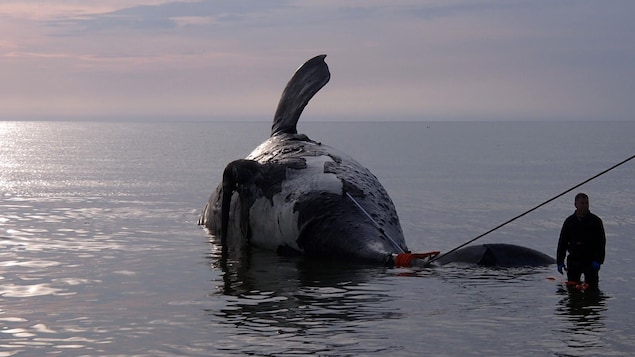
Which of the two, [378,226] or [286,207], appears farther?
[286,207]

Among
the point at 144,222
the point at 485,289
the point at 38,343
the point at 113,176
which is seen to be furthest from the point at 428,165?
the point at 38,343

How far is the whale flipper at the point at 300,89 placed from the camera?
2577cm

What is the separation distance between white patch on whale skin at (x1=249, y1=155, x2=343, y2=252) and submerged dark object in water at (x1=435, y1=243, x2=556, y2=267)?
2814mm

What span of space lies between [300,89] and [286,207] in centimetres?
640

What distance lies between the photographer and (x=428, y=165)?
67.4 m

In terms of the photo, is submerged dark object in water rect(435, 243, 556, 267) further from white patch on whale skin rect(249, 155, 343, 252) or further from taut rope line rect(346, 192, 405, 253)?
white patch on whale skin rect(249, 155, 343, 252)

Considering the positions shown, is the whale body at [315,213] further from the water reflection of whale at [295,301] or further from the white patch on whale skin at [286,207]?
the water reflection of whale at [295,301]

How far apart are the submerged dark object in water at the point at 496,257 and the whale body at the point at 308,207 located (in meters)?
1.09

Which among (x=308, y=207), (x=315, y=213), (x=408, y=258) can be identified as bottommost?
(x=408, y=258)

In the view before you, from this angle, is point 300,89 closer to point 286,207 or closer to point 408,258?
point 286,207

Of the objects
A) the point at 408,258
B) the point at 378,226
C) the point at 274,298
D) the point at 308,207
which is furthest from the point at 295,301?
the point at 308,207

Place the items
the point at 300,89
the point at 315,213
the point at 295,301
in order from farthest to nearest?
1. the point at 300,89
2. the point at 315,213
3. the point at 295,301

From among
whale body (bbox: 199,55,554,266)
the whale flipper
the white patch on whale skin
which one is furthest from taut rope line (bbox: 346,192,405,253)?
the whale flipper

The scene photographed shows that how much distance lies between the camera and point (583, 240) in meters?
16.6
